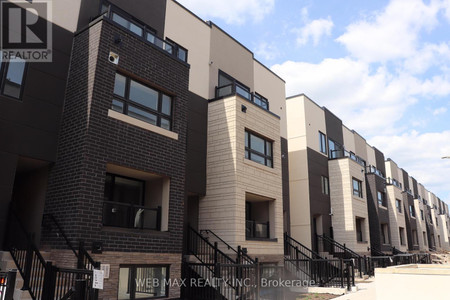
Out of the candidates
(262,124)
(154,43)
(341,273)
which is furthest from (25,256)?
(341,273)

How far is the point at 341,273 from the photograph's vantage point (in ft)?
50.0

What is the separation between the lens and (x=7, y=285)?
6.31m

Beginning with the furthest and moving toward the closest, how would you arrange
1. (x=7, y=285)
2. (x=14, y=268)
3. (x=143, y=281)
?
(x=143, y=281) → (x=14, y=268) → (x=7, y=285)

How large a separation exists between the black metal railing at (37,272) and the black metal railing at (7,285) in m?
1.06

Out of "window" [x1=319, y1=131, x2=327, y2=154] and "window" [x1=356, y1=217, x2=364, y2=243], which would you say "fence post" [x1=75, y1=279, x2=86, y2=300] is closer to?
"window" [x1=319, y1=131, x2=327, y2=154]

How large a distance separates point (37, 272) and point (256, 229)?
29.1 ft

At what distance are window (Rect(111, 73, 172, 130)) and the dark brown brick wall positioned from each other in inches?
11.9

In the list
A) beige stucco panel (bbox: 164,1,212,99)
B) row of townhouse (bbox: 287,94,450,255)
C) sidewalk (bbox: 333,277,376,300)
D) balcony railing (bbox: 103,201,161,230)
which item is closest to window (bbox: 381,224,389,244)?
row of townhouse (bbox: 287,94,450,255)

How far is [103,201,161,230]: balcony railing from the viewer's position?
1004cm

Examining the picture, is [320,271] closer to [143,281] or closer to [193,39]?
[143,281]

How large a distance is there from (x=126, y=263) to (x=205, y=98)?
7.90m

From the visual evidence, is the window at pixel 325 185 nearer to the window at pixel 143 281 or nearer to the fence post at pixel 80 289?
the window at pixel 143 281

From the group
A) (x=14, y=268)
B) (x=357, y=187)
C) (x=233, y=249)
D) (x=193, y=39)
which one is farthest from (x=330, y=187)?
(x=14, y=268)

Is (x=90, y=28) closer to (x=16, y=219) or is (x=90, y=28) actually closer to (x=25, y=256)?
(x=16, y=219)
